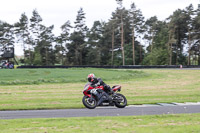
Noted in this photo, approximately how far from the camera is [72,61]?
8644 centimetres

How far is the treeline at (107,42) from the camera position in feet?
255

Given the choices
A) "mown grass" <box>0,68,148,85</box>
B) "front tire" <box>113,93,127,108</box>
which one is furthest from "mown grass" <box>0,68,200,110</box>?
"front tire" <box>113,93,127,108</box>

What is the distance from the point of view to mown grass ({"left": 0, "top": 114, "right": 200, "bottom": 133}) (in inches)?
299

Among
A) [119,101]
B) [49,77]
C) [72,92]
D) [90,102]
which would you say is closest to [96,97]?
[90,102]

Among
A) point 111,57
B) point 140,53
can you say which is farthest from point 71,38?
point 140,53

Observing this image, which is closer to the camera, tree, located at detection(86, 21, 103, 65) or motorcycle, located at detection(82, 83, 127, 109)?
motorcycle, located at detection(82, 83, 127, 109)

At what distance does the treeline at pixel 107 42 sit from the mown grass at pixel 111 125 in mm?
66395

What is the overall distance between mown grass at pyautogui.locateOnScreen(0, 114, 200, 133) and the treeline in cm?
6639

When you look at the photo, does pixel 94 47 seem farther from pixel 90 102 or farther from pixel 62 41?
pixel 90 102

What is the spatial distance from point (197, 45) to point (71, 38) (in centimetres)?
3404

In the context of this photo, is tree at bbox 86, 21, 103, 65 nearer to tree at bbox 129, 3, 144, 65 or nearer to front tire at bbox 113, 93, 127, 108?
tree at bbox 129, 3, 144, 65

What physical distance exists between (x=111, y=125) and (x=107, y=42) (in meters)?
77.3

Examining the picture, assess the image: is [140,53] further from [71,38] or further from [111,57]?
[71,38]

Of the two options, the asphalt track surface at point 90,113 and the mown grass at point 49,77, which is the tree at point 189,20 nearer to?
the mown grass at point 49,77
